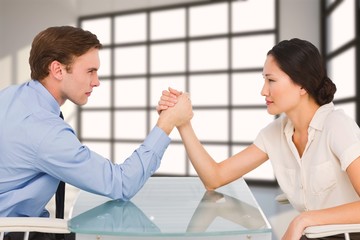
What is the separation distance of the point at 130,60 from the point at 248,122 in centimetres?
222

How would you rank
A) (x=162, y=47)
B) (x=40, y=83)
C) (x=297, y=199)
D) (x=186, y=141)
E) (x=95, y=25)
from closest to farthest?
(x=40, y=83) → (x=297, y=199) → (x=186, y=141) → (x=162, y=47) → (x=95, y=25)

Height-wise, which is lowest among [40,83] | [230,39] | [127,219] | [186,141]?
[127,219]

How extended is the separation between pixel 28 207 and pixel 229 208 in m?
0.63

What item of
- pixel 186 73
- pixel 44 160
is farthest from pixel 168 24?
pixel 44 160

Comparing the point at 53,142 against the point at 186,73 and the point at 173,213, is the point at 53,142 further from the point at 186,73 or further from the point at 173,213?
the point at 186,73

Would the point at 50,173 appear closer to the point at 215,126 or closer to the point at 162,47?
the point at 215,126

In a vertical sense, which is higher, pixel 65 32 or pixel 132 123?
pixel 132 123

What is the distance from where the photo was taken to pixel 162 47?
24.1 ft

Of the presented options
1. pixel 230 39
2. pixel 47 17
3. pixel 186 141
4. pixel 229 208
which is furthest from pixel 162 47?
pixel 229 208

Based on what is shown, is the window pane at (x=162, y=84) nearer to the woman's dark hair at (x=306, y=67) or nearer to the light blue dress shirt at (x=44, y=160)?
the woman's dark hair at (x=306, y=67)

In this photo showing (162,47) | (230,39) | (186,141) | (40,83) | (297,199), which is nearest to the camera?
(40,83)

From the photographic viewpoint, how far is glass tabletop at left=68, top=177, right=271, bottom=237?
124 centimetres

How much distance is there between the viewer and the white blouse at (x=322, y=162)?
1.56 meters

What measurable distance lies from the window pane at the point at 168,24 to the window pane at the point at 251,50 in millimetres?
903
